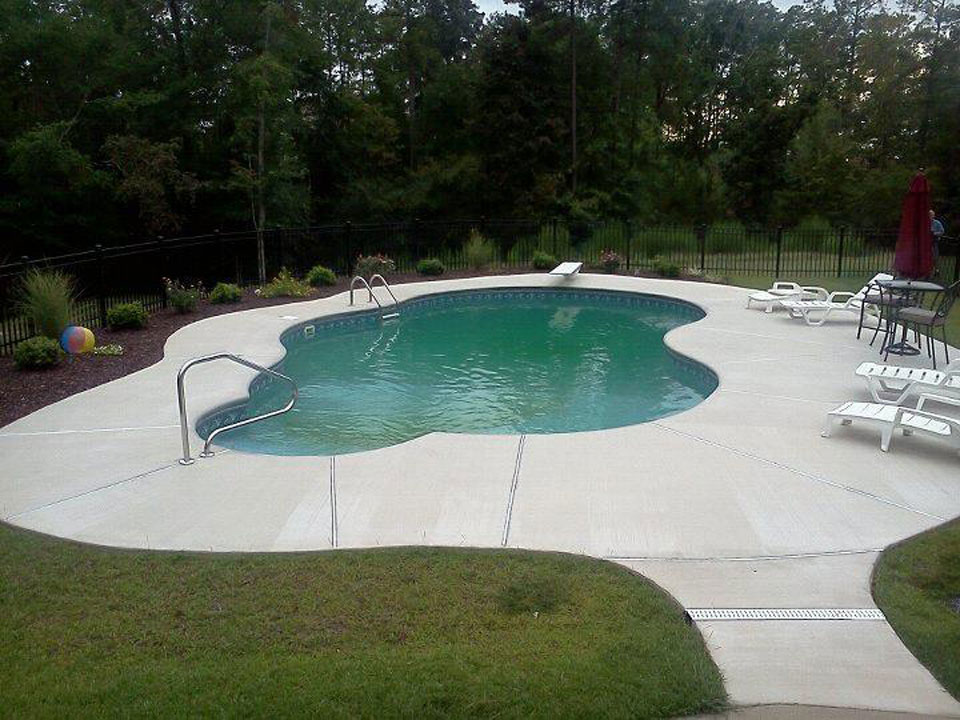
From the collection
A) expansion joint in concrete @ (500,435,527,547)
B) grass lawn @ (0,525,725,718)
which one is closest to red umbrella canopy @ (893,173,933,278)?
expansion joint in concrete @ (500,435,527,547)

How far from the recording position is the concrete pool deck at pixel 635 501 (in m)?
4.23

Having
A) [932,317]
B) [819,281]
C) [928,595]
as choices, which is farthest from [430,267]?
[928,595]

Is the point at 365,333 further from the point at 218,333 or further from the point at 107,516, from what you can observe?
the point at 107,516

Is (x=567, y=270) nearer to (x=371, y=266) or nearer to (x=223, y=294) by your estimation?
(x=371, y=266)

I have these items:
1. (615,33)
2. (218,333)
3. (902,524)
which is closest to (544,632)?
(902,524)

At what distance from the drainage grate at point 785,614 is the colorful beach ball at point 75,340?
8.95 meters

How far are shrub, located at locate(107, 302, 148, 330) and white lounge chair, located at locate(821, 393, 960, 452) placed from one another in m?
9.68

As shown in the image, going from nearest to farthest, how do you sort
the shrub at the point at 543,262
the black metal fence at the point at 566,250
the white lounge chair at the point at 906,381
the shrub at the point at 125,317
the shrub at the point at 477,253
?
the white lounge chair at the point at 906,381 < the shrub at the point at 125,317 < the black metal fence at the point at 566,250 < the shrub at the point at 543,262 < the shrub at the point at 477,253

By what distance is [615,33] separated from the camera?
98.6 feet

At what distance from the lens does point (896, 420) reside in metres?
7.01

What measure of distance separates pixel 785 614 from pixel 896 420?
3.25m

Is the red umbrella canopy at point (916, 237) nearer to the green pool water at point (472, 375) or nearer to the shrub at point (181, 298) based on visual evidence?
the green pool water at point (472, 375)

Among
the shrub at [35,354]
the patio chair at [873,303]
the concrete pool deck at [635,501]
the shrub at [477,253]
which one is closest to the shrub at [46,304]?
the shrub at [35,354]

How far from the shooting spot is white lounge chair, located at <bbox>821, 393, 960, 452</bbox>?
6.88 metres
